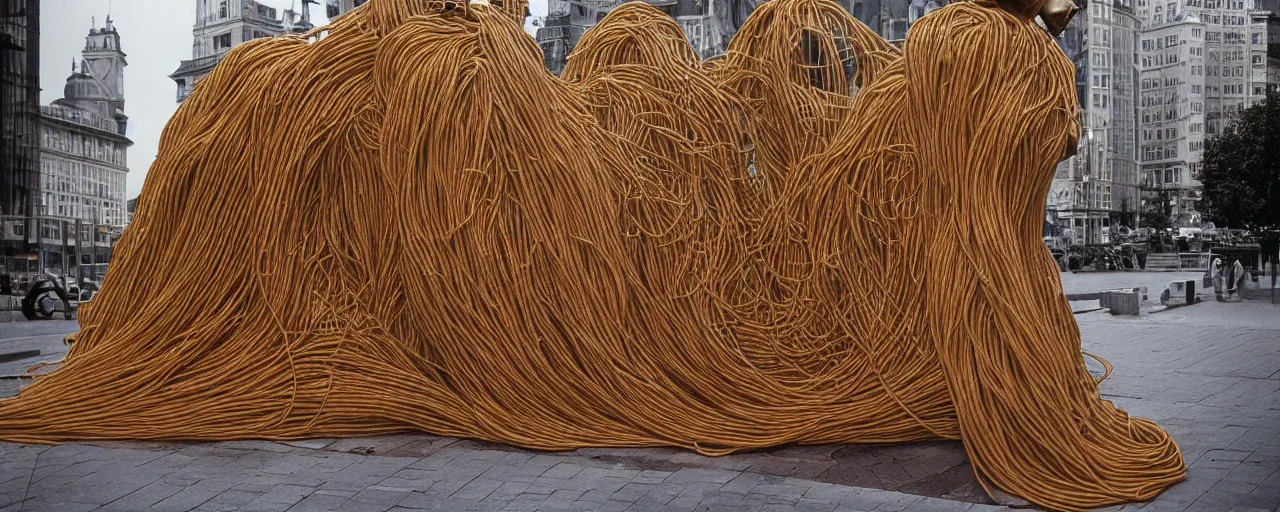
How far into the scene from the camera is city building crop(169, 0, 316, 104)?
11.8 ft

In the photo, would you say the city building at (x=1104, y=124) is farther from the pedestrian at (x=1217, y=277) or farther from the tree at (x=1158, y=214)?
the pedestrian at (x=1217, y=277)

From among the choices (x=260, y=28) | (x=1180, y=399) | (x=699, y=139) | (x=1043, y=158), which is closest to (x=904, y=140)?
(x=1043, y=158)

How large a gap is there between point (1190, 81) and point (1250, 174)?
0.43m

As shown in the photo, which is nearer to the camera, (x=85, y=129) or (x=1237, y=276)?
(x=1237, y=276)

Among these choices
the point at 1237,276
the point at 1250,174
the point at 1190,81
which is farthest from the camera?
the point at 1190,81

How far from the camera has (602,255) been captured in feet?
10.2

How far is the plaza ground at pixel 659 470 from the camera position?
253 centimetres

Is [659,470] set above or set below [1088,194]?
below

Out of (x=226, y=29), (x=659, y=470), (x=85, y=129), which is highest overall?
(x=226, y=29)

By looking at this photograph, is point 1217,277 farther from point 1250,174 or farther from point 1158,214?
point 1250,174

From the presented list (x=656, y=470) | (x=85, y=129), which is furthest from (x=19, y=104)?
(x=656, y=470)

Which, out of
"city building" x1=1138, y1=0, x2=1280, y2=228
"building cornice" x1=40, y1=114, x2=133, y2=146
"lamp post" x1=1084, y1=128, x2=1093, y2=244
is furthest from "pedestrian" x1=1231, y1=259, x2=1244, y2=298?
"building cornice" x1=40, y1=114, x2=133, y2=146

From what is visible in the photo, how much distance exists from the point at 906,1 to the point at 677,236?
1283 millimetres

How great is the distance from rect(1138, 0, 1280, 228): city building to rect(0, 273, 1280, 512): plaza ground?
14.1 inches
